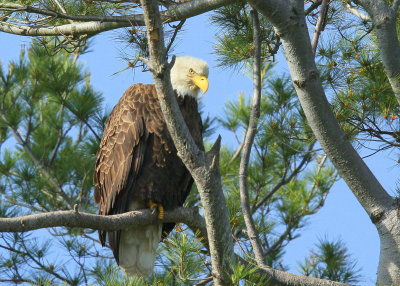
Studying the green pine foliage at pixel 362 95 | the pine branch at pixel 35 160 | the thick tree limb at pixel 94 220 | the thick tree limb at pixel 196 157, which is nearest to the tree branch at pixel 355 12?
the green pine foliage at pixel 362 95

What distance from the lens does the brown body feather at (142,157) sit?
4.02 m

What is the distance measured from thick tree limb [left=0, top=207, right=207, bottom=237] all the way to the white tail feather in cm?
35

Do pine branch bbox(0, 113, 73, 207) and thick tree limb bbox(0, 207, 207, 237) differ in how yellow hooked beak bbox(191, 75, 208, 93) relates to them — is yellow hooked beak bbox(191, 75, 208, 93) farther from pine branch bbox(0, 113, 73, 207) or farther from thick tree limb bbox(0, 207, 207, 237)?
pine branch bbox(0, 113, 73, 207)

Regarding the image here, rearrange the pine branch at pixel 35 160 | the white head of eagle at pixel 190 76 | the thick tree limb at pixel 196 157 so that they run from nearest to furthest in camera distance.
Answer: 1. the thick tree limb at pixel 196 157
2. the white head of eagle at pixel 190 76
3. the pine branch at pixel 35 160

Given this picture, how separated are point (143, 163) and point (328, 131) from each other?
1186 millimetres

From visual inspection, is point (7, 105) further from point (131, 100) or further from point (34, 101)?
point (131, 100)

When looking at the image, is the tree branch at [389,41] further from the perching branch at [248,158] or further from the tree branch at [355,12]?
the tree branch at [355,12]

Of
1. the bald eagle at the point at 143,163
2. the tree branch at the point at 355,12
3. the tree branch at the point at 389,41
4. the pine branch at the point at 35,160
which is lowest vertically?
the tree branch at the point at 389,41

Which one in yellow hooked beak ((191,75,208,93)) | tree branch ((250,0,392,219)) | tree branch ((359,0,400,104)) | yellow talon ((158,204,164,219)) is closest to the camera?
tree branch ((250,0,392,219))

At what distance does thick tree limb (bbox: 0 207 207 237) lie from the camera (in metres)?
2.67

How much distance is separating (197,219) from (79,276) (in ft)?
9.60

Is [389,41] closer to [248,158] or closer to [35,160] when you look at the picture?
[248,158]

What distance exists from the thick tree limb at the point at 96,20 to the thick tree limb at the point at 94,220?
0.84 meters

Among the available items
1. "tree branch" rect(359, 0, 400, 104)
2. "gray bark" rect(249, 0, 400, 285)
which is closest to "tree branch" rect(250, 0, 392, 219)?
"gray bark" rect(249, 0, 400, 285)
